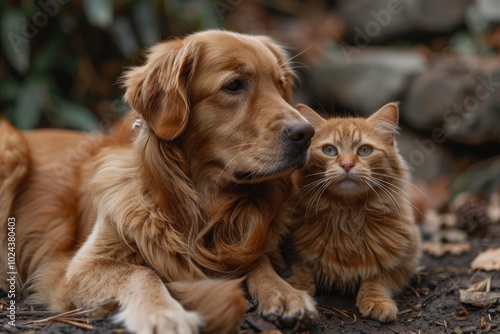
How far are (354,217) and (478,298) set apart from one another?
35.3 inches

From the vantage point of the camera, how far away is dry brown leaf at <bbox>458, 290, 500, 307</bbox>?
361 cm

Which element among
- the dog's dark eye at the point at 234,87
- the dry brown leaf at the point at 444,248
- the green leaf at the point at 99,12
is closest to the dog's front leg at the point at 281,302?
the dog's dark eye at the point at 234,87

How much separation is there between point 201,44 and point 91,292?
147 centimetres

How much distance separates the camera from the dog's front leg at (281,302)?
297 cm

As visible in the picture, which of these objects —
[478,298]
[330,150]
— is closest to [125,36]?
[330,150]

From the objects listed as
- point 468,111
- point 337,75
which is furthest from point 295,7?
point 468,111

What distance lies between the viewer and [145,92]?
3301 millimetres

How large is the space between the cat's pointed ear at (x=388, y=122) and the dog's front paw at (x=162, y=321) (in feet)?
5.37

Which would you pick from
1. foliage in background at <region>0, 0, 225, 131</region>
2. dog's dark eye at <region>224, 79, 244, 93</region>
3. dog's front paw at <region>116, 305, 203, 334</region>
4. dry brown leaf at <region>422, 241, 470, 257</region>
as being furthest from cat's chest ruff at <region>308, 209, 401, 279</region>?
foliage in background at <region>0, 0, 225, 131</region>

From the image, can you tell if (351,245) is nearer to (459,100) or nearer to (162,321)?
(162,321)

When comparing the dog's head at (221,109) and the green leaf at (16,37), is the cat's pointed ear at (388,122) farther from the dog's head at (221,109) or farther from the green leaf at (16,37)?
the green leaf at (16,37)

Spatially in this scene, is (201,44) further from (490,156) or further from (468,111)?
(490,156)

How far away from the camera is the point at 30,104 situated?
23.6ft

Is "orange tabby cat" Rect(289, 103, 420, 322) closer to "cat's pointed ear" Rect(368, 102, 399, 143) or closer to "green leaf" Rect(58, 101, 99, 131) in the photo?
"cat's pointed ear" Rect(368, 102, 399, 143)
